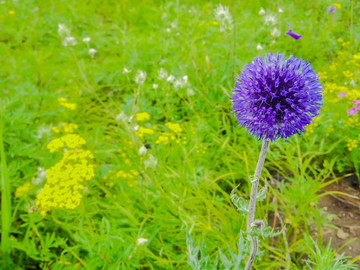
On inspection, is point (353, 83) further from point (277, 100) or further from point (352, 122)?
point (277, 100)

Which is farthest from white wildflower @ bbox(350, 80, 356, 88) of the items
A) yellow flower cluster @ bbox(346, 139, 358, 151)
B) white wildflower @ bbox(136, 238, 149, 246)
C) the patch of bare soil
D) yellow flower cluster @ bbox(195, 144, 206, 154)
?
white wildflower @ bbox(136, 238, 149, 246)

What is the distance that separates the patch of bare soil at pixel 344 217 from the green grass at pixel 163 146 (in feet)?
0.29

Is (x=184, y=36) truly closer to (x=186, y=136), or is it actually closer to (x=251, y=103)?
(x=186, y=136)

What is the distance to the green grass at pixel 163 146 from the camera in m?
1.56

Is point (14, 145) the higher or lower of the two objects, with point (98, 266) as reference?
higher

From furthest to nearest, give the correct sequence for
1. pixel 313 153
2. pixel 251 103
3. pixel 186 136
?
pixel 186 136 < pixel 313 153 < pixel 251 103

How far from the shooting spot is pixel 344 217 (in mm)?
1745

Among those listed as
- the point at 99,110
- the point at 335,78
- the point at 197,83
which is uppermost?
the point at 335,78

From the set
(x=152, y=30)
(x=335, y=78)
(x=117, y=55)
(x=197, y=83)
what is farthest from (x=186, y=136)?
(x=152, y=30)

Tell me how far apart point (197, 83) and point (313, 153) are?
1078 mm

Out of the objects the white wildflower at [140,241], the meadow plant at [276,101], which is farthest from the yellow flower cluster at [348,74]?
the white wildflower at [140,241]

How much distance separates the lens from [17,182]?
1.79m

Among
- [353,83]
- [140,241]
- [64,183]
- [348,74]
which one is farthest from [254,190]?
[348,74]

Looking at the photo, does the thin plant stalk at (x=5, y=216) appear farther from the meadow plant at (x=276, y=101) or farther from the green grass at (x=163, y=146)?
the meadow plant at (x=276, y=101)
